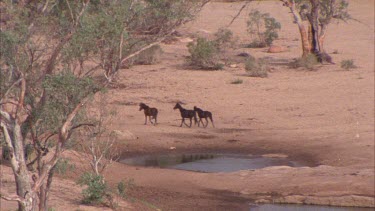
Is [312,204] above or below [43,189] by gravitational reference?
below

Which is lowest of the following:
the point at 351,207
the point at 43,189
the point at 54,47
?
the point at 351,207

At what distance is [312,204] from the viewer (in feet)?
56.6

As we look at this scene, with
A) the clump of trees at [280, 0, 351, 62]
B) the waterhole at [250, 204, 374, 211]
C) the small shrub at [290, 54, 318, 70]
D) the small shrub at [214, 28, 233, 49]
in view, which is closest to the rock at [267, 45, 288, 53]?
the small shrub at [214, 28, 233, 49]

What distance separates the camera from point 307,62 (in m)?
31.9

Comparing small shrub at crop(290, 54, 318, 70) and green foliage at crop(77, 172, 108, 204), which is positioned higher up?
small shrub at crop(290, 54, 318, 70)

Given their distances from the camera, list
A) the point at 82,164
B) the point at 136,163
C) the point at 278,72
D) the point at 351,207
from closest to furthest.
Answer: the point at 351,207 < the point at 82,164 < the point at 136,163 < the point at 278,72

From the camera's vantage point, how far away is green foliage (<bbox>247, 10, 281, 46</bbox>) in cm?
3934

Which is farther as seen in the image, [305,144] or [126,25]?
[305,144]

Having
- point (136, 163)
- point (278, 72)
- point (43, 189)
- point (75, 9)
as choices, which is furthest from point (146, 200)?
point (278, 72)

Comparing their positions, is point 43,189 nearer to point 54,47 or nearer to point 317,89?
point 54,47

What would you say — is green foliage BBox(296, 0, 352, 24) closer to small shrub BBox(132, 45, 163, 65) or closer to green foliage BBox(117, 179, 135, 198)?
small shrub BBox(132, 45, 163, 65)

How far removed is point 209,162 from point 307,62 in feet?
39.1

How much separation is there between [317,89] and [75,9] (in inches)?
686

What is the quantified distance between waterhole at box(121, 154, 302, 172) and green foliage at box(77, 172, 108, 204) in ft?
16.0
